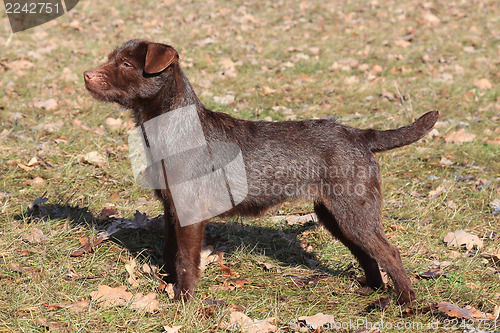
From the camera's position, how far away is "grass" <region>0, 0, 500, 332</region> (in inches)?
147

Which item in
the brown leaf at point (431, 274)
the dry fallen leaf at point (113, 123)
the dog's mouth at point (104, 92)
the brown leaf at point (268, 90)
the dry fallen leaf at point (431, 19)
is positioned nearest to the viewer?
the dog's mouth at point (104, 92)

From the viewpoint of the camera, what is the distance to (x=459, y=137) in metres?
6.66

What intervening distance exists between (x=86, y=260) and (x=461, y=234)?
343 centimetres

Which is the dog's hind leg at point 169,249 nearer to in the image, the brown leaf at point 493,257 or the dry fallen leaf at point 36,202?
the dry fallen leaf at point 36,202

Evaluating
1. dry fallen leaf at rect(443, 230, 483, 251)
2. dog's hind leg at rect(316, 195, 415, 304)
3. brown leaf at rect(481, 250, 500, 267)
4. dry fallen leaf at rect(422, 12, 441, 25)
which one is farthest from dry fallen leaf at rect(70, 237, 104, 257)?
dry fallen leaf at rect(422, 12, 441, 25)

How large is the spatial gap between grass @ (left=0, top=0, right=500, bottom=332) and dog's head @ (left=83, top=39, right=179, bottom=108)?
1.34m

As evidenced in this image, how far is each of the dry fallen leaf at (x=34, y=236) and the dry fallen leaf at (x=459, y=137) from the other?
17.2 ft

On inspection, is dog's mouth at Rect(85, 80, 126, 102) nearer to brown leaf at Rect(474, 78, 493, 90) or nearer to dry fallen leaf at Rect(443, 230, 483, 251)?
dry fallen leaf at Rect(443, 230, 483, 251)

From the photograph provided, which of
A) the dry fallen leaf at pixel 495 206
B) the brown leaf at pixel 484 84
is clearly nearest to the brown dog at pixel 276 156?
the dry fallen leaf at pixel 495 206

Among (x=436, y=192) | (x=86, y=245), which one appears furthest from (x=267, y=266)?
(x=436, y=192)

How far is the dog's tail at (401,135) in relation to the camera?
3814mm

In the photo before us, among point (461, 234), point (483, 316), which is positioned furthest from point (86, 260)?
point (461, 234)

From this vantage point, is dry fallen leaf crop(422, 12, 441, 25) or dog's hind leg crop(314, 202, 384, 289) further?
dry fallen leaf crop(422, 12, 441, 25)

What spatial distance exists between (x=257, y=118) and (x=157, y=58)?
364 centimetres
